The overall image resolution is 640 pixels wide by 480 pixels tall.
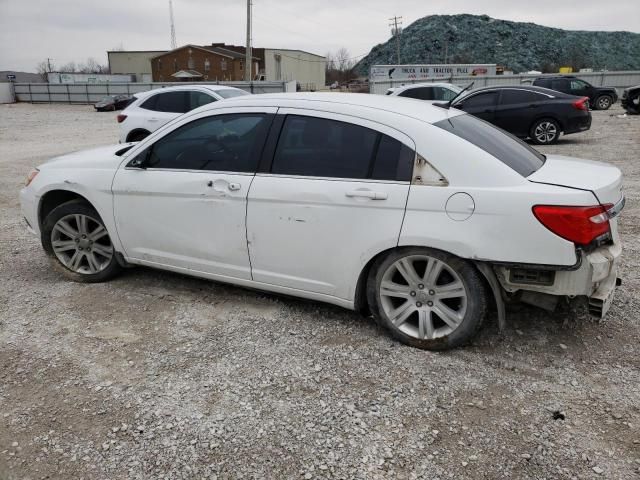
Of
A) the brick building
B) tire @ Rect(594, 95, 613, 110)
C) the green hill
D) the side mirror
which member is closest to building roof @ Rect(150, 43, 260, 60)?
the brick building

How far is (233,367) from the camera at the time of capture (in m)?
3.24

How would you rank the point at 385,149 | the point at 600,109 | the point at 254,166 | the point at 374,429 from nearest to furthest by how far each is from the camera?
the point at 374,429, the point at 385,149, the point at 254,166, the point at 600,109

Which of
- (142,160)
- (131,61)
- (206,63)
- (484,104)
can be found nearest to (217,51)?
(206,63)

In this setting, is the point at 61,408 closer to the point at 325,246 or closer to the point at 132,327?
the point at 132,327

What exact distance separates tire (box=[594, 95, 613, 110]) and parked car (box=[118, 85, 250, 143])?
66.4ft

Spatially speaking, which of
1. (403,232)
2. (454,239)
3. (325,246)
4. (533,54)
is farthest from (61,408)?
(533,54)

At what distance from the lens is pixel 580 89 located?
23922 mm

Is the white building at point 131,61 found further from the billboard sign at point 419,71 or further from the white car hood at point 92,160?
the white car hood at point 92,160

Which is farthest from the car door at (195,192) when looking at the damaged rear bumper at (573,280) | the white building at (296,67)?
the white building at (296,67)

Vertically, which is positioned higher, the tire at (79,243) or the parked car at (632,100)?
the parked car at (632,100)

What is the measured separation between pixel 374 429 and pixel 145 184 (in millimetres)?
2541

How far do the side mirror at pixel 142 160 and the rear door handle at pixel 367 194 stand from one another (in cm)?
174

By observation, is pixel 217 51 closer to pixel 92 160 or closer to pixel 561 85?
pixel 561 85

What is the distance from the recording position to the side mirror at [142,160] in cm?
411
